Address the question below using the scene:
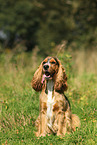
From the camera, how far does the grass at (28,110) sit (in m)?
3.57

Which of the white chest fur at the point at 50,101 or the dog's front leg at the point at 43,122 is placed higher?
the white chest fur at the point at 50,101

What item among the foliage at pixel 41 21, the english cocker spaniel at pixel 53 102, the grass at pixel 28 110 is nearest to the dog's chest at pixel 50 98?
the english cocker spaniel at pixel 53 102

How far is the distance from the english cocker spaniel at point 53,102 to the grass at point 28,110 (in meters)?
0.16

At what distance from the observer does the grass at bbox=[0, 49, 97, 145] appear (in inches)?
141

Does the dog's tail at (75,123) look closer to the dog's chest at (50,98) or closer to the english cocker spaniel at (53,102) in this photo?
the english cocker spaniel at (53,102)

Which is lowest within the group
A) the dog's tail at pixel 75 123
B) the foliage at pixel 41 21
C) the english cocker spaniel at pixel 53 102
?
the dog's tail at pixel 75 123

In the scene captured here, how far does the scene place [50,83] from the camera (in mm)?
3600

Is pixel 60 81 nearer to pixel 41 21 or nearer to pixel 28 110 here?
pixel 28 110

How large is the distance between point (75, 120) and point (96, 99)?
1.48 m

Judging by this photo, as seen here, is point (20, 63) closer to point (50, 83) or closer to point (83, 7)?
point (50, 83)

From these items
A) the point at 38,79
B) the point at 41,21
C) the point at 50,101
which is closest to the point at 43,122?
the point at 50,101

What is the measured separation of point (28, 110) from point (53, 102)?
4.01 ft

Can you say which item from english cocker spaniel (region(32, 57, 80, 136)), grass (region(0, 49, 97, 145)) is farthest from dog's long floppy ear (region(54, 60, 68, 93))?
grass (region(0, 49, 97, 145))

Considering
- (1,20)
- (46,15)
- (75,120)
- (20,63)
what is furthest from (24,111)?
(46,15)
